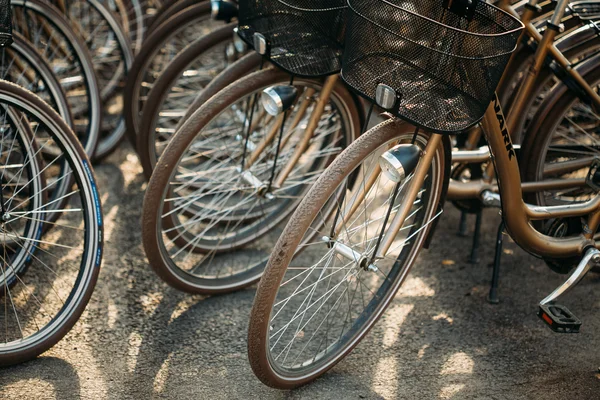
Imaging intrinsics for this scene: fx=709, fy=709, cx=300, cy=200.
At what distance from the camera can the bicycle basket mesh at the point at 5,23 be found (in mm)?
2670

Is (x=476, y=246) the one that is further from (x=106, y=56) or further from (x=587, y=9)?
(x=106, y=56)

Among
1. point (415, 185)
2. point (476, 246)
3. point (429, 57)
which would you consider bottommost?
point (476, 246)

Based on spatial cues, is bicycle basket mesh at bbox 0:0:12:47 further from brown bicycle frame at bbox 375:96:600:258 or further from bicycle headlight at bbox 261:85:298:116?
brown bicycle frame at bbox 375:96:600:258

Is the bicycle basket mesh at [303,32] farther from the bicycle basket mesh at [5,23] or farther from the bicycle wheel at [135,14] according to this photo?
the bicycle wheel at [135,14]

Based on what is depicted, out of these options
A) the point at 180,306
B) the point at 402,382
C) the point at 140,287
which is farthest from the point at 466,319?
the point at 140,287

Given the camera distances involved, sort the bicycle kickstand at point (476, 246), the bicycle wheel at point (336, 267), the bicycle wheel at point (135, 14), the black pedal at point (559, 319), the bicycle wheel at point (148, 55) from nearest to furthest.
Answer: the bicycle wheel at point (336, 267) → the black pedal at point (559, 319) → the bicycle kickstand at point (476, 246) → the bicycle wheel at point (148, 55) → the bicycle wheel at point (135, 14)

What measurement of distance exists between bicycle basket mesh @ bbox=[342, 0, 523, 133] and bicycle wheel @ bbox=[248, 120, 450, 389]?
7.2 inches

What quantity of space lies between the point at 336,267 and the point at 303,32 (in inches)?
38.4

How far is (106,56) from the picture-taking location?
5574 millimetres

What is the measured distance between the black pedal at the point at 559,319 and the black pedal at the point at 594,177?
60cm

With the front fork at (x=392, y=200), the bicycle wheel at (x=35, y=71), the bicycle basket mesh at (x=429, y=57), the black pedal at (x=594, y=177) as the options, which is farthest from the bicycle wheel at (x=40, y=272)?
the black pedal at (x=594, y=177)

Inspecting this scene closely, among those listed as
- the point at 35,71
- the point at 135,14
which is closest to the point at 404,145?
the point at 35,71

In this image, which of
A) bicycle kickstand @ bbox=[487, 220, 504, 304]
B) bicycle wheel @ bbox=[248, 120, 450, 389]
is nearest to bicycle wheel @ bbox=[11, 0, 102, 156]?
bicycle wheel @ bbox=[248, 120, 450, 389]

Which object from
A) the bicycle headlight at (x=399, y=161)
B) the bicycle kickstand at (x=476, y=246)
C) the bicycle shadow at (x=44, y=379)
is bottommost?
the bicycle shadow at (x=44, y=379)
